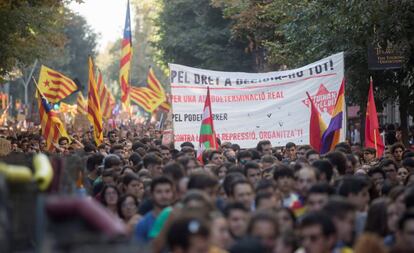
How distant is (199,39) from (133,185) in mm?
40633

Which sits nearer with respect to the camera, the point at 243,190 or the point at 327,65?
the point at 243,190

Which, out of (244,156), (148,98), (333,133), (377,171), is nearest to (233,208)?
(377,171)

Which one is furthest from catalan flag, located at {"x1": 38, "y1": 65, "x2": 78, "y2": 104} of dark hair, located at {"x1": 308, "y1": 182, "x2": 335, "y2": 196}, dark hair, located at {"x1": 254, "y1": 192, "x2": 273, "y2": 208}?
dark hair, located at {"x1": 308, "y1": 182, "x2": 335, "y2": 196}

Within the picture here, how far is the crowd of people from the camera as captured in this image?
25.7ft

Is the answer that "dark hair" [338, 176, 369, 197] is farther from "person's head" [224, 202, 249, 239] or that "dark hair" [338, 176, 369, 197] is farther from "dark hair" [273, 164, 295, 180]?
"person's head" [224, 202, 249, 239]

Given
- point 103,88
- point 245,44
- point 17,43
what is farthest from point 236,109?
point 245,44

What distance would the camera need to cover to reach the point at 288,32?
89.7 feet

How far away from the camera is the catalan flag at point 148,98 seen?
44281 millimetres

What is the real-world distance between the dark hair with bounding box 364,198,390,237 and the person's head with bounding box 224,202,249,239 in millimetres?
1128

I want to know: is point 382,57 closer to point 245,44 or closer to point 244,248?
point 244,248

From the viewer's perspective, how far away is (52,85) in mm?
34000

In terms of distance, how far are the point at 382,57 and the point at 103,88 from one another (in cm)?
1330

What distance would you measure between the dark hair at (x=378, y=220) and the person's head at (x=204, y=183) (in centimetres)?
137

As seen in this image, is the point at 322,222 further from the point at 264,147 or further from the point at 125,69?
the point at 125,69
